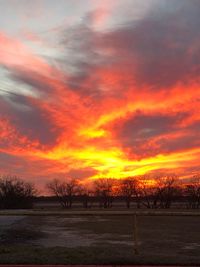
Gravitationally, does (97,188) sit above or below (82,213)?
above

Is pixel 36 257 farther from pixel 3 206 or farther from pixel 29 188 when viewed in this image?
pixel 29 188

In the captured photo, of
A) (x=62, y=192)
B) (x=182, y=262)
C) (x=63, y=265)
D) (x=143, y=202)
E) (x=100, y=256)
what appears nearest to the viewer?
(x=63, y=265)

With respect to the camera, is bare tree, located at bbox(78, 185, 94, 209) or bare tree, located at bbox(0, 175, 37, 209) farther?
bare tree, located at bbox(78, 185, 94, 209)

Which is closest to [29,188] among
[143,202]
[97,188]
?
[143,202]

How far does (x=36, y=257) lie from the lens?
10453 millimetres

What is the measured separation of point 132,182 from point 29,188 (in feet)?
174

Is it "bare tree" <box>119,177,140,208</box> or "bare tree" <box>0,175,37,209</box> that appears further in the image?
"bare tree" <box>119,177,140,208</box>

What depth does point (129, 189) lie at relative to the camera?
13262cm

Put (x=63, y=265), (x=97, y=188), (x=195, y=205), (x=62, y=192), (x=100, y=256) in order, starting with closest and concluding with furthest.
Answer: (x=63, y=265) → (x=100, y=256) → (x=195, y=205) → (x=62, y=192) → (x=97, y=188)

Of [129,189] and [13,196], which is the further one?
[129,189]

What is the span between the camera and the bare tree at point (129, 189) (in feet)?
423

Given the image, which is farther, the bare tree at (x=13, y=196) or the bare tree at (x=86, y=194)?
the bare tree at (x=86, y=194)

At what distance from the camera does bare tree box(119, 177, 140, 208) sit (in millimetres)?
129000

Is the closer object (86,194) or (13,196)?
(13,196)
